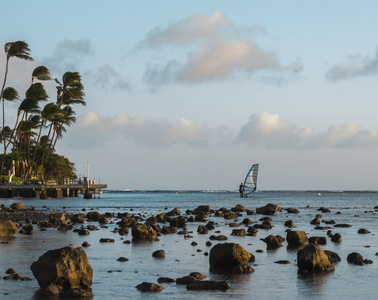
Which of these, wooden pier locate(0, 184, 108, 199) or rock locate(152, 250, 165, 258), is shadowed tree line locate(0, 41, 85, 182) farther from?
rock locate(152, 250, 165, 258)

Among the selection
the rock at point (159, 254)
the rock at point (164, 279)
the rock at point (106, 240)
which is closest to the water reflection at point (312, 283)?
the rock at point (164, 279)

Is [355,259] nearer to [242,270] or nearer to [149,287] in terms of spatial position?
[242,270]

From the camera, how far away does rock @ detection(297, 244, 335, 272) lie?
67.3 feet

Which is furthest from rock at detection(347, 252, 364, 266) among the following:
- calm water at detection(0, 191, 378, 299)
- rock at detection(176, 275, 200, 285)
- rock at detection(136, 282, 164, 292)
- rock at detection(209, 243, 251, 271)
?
rock at detection(136, 282, 164, 292)

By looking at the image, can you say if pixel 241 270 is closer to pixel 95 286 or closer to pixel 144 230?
pixel 95 286

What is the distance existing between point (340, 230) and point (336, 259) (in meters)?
17.1

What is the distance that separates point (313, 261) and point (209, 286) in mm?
4996

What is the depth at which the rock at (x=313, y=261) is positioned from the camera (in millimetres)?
20516

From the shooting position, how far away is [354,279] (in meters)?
19.4

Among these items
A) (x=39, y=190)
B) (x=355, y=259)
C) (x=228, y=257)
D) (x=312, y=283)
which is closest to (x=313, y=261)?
(x=312, y=283)

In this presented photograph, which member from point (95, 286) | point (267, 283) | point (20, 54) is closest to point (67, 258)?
point (95, 286)

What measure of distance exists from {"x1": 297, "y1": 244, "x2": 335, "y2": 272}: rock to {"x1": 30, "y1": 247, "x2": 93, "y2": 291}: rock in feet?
26.0

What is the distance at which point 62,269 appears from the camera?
54.5ft

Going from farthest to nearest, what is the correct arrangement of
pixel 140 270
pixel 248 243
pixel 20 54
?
pixel 20 54 → pixel 248 243 → pixel 140 270
